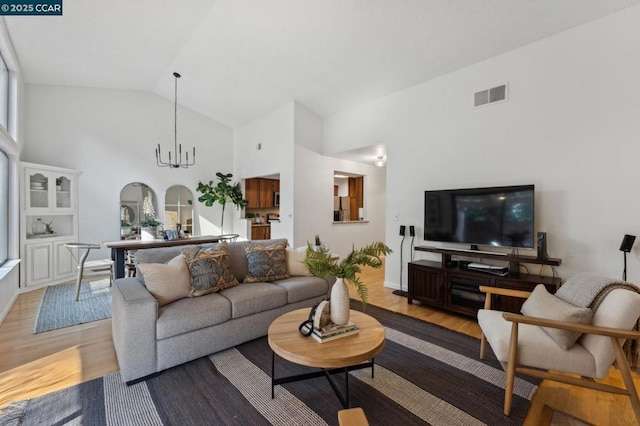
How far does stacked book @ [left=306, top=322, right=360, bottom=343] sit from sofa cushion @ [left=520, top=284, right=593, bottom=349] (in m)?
1.28

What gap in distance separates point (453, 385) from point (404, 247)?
261 centimetres

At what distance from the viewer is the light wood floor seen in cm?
182

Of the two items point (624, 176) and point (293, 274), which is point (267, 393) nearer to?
point (293, 274)

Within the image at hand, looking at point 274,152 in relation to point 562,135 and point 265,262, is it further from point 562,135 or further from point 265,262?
point 562,135

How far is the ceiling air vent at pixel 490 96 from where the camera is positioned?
353 cm

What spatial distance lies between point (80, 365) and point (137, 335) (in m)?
0.78

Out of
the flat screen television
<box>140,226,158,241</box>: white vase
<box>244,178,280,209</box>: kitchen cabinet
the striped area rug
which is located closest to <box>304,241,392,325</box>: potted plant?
the striped area rug

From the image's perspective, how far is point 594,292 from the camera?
1.85 meters

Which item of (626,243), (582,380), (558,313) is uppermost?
(626,243)

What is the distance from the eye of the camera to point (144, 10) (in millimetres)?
3510

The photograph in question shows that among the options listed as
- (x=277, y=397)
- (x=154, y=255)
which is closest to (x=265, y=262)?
(x=154, y=255)

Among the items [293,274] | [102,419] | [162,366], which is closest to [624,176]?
[293,274]

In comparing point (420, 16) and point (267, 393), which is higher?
point (420, 16)

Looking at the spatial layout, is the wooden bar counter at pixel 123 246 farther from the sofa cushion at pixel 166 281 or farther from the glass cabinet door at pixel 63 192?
the glass cabinet door at pixel 63 192
